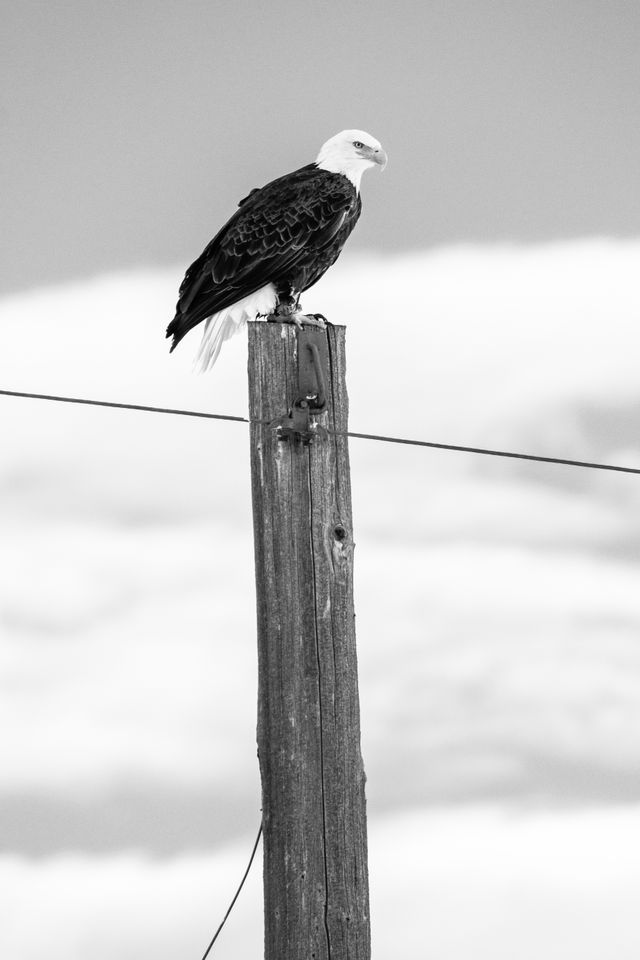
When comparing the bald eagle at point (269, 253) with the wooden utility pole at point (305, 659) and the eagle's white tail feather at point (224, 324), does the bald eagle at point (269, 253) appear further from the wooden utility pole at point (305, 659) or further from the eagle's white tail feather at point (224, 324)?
the wooden utility pole at point (305, 659)

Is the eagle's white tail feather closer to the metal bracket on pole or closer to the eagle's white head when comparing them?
the eagle's white head

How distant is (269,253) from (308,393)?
10.9 feet

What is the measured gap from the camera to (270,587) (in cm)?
367

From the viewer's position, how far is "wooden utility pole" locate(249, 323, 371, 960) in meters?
3.55

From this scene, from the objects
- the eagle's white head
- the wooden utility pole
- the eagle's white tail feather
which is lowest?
the wooden utility pole

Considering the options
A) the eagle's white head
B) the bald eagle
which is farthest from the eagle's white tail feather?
the eagle's white head

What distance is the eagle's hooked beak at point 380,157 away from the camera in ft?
25.4

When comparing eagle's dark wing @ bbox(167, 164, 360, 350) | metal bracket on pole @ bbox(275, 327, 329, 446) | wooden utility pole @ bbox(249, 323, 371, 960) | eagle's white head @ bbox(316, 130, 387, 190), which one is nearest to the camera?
wooden utility pole @ bbox(249, 323, 371, 960)

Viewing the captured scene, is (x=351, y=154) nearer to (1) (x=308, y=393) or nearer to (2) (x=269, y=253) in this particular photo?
(2) (x=269, y=253)

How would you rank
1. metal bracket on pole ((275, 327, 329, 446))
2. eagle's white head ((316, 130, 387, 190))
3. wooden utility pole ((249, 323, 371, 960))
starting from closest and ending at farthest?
wooden utility pole ((249, 323, 371, 960))
metal bracket on pole ((275, 327, 329, 446))
eagle's white head ((316, 130, 387, 190))

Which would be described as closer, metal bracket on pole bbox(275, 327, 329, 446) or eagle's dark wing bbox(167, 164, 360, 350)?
metal bracket on pole bbox(275, 327, 329, 446)

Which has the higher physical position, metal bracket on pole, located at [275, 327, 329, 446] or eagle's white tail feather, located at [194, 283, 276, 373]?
eagle's white tail feather, located at [194, 283, 276, 373]

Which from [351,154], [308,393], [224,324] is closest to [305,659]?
[308,393]

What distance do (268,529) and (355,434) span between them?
0.41m
